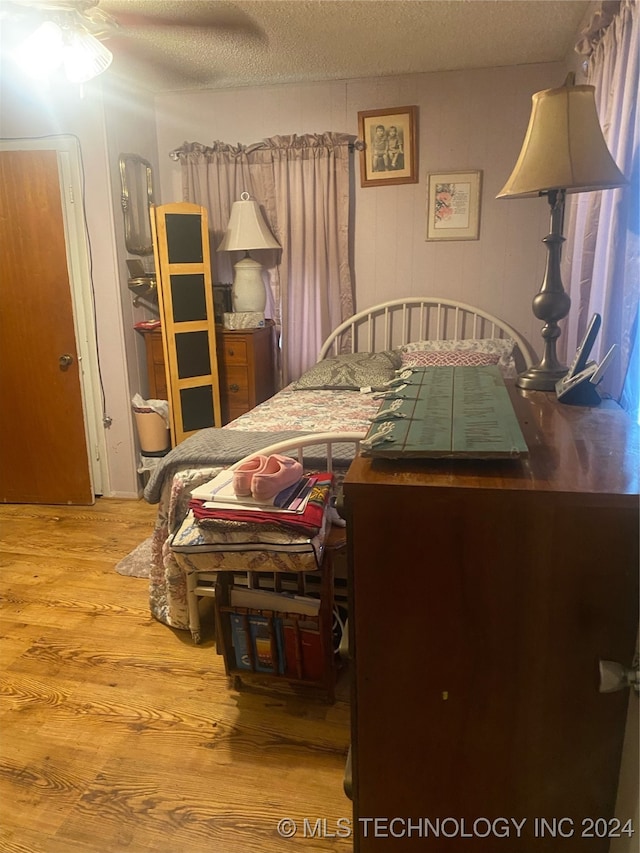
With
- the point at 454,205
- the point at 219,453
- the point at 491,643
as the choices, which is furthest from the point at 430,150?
the point at 491,643

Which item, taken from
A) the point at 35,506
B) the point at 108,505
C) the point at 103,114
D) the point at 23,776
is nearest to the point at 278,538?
the point at 23,776

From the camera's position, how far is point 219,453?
216cm

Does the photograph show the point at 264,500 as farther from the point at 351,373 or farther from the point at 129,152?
the point at 129,152

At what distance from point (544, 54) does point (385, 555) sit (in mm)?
3246

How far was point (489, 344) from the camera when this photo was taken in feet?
11.0

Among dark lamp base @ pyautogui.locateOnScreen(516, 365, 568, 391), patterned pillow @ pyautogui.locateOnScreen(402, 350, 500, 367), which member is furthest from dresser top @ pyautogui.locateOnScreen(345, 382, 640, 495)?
patterned pillow @ pyautogui.locateOnScreen(402, 350, 500, 367)

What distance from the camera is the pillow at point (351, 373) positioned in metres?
3.19

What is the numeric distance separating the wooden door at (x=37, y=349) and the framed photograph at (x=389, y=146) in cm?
179

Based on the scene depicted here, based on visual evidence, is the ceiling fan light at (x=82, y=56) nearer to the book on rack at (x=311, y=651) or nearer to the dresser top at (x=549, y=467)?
the dresser top at (x=549, y=467)

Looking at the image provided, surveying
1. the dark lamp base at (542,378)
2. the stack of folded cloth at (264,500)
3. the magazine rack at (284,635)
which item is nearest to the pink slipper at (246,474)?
the stack of folded cloth at (264,500)

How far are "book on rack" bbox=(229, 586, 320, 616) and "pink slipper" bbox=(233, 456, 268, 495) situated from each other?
1.32 ft

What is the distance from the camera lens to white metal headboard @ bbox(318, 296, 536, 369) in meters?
3.57

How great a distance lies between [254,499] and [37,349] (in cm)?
242

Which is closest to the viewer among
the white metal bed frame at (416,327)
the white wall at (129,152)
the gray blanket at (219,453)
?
the gray blanket at (219,453)
